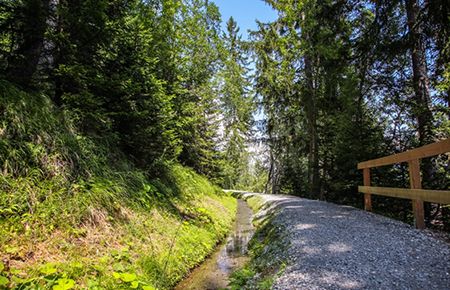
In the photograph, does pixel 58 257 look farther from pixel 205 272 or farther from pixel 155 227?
pixel 205 272

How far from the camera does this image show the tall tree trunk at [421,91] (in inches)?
240

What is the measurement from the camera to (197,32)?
38.2 ft

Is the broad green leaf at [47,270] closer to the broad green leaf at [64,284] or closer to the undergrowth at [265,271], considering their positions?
the broad green leaf at [64,284]

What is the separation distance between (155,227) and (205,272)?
1.17 m

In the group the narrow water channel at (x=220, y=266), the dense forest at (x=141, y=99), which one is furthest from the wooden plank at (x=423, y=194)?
the narrow water channel at (x=220, y=266)

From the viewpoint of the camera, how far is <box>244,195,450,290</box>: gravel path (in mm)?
2689

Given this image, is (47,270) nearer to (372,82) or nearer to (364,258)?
(364,258)

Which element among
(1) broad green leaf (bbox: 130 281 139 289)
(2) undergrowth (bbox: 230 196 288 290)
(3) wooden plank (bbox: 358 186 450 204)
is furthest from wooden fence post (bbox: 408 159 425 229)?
(1) broad green leaf (bbox: 130 281 139 289)

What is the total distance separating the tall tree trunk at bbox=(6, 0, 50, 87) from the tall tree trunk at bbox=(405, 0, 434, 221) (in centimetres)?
711

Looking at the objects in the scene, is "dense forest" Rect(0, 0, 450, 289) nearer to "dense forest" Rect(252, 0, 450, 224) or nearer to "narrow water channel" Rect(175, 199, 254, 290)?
"dense forest" Rect(252, 0, 450, 224)

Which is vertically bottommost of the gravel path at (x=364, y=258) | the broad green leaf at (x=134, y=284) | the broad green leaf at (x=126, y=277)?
the broad green leaf at (x=134, y=284)

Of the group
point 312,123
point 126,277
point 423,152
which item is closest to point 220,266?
point 126,277

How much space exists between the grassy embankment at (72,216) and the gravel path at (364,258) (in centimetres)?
187

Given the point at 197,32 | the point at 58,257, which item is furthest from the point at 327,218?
the point at 197,32
